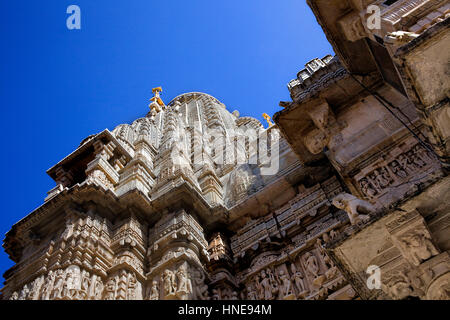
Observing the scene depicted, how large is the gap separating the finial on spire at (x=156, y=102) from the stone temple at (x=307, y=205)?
549 inches

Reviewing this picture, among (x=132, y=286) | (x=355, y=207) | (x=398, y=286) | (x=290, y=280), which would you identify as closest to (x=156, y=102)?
(x=132, y=286)

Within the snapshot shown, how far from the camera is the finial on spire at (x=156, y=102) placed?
26.1 m

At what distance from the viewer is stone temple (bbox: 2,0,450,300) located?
18.6 ft

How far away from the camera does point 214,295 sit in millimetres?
8469

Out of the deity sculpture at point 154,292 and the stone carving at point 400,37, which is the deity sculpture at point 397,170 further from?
the deity sculpture at point 154,292

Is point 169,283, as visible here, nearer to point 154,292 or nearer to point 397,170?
point 154,292

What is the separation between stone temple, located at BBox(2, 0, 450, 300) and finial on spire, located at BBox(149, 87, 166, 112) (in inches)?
549

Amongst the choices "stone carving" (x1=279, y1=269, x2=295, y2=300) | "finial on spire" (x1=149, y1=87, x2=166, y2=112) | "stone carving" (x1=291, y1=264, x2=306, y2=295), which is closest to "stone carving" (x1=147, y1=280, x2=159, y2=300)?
"stone carving" (x1=279, y1=269, x2=295, y2=300)

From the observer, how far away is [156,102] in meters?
27.3

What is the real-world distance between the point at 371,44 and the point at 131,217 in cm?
597

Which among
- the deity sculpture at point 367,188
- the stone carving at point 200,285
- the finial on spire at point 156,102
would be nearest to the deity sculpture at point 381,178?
the deity sculpture at point 367,188

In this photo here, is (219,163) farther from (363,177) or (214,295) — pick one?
(363,177)
